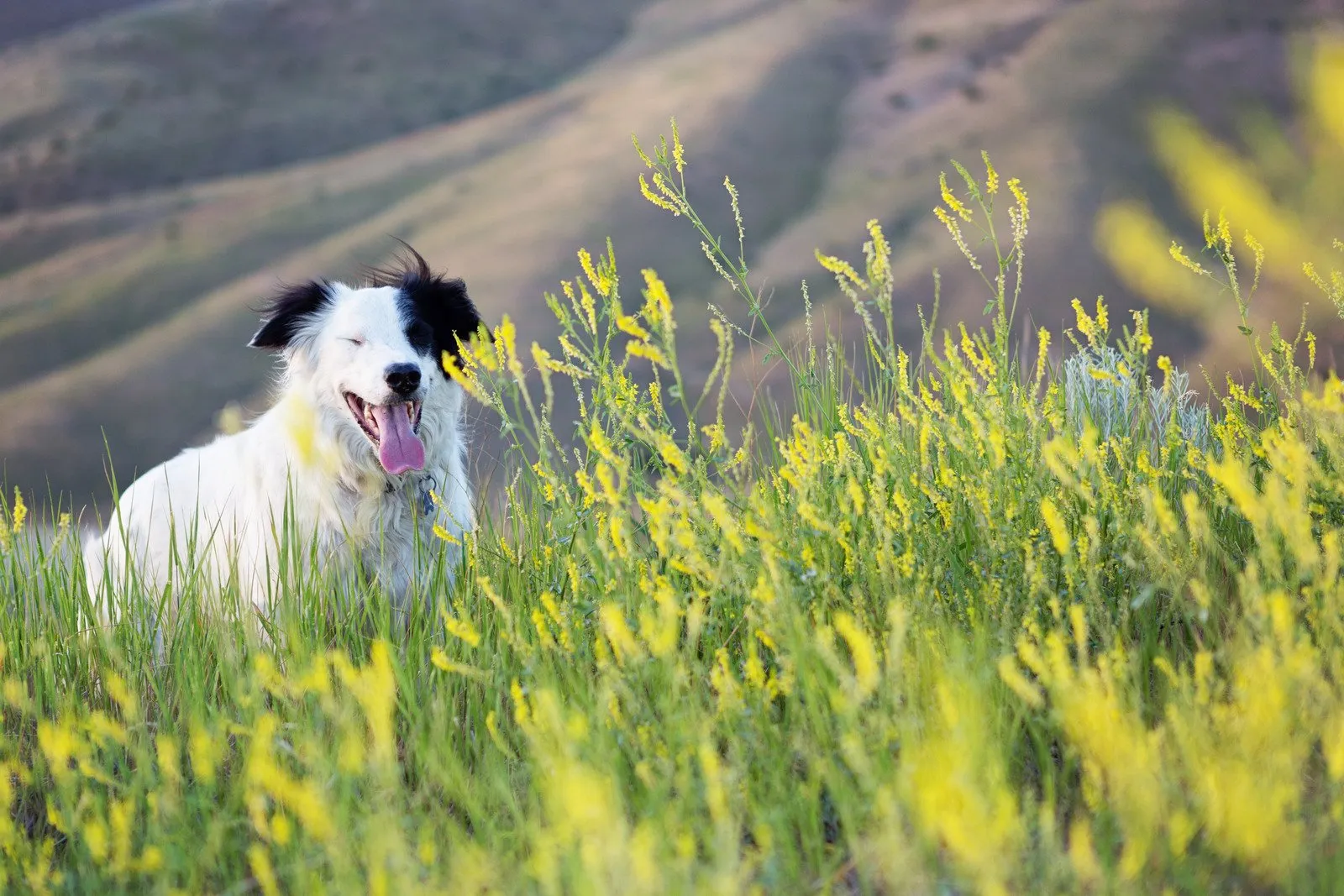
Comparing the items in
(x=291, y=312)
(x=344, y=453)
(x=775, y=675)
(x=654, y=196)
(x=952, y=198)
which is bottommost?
(x=775, y=675)

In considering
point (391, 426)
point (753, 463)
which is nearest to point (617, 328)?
point (753, 463)

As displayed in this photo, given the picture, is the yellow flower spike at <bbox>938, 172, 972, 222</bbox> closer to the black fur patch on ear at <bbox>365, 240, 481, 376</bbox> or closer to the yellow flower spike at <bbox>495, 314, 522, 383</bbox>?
the yellow flower spike at <bbox>495, 314, 522, 383</bbox>

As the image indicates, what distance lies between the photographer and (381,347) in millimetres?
4461

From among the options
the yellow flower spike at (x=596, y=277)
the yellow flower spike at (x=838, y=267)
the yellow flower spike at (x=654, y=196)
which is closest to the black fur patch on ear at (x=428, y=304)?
the yellow flower spike at (x=654, y=196)

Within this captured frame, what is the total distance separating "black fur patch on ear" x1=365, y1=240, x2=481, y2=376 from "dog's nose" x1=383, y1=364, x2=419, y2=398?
1.20 ft

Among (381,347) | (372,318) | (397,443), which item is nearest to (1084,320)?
(397,443)

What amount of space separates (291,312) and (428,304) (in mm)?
542

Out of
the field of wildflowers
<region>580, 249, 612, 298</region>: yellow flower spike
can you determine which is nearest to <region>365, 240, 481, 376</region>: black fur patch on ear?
the field of wildflowers

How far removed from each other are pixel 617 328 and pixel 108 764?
58.3 inches

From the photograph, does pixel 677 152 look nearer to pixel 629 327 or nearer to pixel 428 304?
pixel 629 327

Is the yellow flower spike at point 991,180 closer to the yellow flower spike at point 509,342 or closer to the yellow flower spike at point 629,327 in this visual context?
the yellow flower spike at point 629,327

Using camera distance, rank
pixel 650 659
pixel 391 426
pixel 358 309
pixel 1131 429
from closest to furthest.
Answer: pixel 650 659, pixel 1131 429, pixel 391 426, pixel 358 309

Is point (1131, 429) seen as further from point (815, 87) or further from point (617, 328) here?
point (815, 87)

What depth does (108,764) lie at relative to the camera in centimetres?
270
